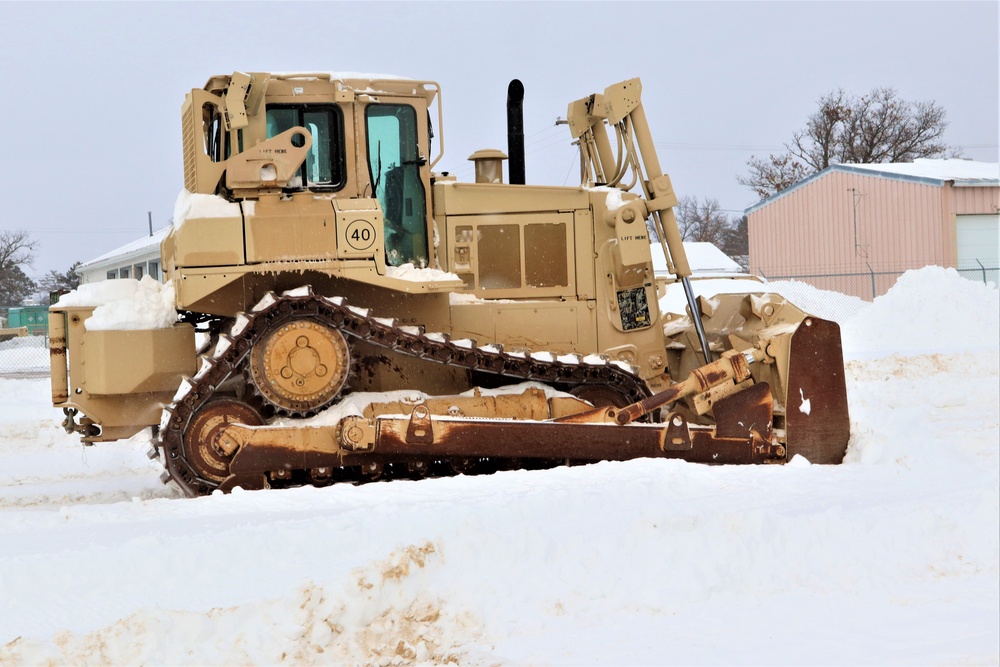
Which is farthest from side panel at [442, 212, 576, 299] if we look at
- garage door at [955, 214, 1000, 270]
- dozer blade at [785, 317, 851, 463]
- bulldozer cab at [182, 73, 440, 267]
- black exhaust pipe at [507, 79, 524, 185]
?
garage door at [955, 214, 1000, 270]

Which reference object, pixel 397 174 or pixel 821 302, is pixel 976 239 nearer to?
pixel 821 302

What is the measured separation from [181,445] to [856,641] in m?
4.82

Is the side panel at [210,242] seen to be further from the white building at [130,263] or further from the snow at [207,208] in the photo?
the white building at [130,263]

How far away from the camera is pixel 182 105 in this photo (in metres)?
9.20

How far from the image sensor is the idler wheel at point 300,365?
7762 millimetres

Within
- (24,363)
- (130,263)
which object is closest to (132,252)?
(130,263)

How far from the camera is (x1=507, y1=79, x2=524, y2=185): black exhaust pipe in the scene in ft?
33.0

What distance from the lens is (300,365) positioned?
779cm

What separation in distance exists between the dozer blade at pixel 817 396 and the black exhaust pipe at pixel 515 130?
3.14 meters

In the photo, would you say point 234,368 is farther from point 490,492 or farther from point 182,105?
point 182,105

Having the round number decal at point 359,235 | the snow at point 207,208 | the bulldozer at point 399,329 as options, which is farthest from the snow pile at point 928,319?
the snow at point 207,208

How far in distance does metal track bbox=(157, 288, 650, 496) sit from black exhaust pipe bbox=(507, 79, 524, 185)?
91.9 inches

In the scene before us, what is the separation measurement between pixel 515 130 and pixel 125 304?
3969 mm

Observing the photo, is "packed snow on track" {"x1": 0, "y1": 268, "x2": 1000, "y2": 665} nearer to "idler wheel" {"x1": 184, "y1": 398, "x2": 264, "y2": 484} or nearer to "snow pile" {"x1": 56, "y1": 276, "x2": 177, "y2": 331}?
"idler wheel" {"x1": 184, "y1": 398, "x2": 264, "y2": 484}
